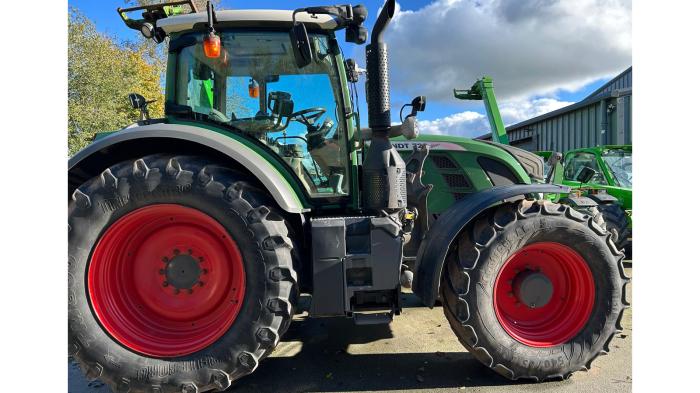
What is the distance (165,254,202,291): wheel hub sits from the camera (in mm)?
2625

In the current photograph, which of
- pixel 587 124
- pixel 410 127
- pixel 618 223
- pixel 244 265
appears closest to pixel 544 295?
pixel 410 127

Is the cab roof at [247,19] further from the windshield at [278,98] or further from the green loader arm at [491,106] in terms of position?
the green loader arm at [491,106]

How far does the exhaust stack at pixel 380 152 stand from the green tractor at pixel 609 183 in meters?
4.39

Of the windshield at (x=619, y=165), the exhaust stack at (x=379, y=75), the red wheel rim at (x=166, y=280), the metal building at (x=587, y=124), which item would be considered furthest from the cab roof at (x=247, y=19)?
the metal building at (x=587, y=124)

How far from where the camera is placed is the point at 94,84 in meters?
13.7

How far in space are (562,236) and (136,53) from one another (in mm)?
19088

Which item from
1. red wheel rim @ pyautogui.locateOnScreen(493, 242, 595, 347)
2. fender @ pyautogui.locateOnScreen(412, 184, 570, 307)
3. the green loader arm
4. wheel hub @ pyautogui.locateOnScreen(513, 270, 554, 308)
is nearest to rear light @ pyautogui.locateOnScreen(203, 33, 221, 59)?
fender @ pyautogui.locateOnScreen(412, 184, 570, 307)

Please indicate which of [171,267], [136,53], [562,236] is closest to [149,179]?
[171,267]

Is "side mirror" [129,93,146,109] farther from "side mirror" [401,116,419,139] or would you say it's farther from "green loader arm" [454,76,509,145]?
"green loader arm" [454,76,509,145]

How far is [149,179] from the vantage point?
244 centimetres

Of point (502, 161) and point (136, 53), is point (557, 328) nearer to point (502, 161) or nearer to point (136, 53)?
point (502, 161)

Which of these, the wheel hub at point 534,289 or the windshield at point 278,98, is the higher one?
the windshield at point 278,98

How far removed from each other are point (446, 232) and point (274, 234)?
1115 mm

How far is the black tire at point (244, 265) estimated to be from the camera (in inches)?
95.4
